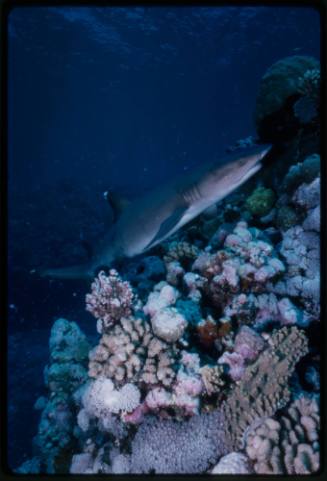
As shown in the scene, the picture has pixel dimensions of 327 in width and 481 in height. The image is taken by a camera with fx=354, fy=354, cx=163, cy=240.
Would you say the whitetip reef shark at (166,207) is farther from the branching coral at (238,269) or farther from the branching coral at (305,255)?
the branching coral at (305,255)

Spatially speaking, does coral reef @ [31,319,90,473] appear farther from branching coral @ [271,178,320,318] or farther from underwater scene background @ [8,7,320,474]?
branching coral @ [271,178,320,318]

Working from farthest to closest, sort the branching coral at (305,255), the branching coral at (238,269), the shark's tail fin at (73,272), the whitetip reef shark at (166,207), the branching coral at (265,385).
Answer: the shark's tail fin at (73,272) → the whitetip reef shark at (166,207) → the branching coral at (238,269) → the branching coral at (305,255) → the branching coral at (265,385)

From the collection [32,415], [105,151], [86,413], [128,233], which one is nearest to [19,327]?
[32,415]

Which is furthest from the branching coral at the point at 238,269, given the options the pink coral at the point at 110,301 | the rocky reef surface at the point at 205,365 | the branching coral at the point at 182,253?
the pink coral at the point at 110,301

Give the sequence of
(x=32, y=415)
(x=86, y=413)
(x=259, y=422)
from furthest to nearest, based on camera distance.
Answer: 1. (x=32, y=415)
2. (x=86, y=413)
3. (x=259, y=422)

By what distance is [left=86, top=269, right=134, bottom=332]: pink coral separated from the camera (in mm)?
3682

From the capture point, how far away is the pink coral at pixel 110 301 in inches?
145

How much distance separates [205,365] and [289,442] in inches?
37.3

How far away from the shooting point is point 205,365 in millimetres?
3248

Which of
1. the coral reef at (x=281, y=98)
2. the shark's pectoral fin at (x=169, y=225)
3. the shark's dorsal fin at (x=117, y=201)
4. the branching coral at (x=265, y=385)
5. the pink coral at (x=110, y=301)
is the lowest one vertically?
the branching coral at (x=265, y=385)

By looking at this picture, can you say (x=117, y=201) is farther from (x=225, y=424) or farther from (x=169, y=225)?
(x=225, y=424)

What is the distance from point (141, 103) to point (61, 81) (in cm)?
2553

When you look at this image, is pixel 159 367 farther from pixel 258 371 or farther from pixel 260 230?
pixel 260 230

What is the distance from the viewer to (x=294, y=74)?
675 centimetres
